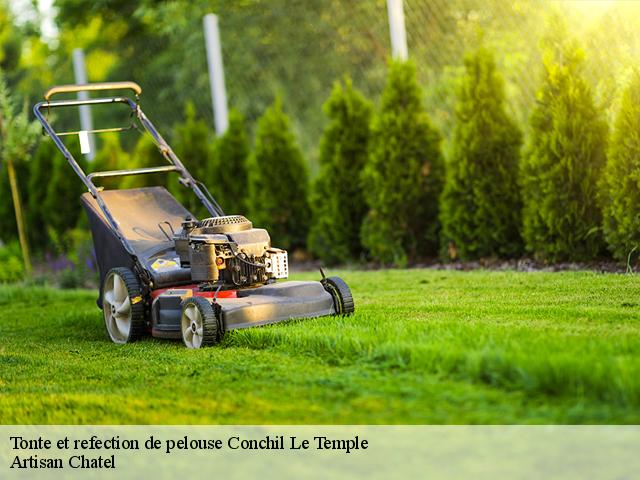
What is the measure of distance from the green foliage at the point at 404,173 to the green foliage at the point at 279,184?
1.58 m

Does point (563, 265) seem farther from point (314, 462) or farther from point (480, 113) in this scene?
point (314, 462)

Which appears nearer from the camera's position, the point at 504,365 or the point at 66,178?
the point at 504,365

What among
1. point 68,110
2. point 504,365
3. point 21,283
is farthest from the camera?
point 68,110

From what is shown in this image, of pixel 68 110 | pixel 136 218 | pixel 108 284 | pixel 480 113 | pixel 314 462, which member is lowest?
pixel 314 462

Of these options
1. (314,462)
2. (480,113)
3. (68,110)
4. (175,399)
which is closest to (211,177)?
(480,113)

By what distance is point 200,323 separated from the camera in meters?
5.71

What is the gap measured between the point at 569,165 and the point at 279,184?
4.09m


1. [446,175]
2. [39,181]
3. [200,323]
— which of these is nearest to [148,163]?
[39,181]

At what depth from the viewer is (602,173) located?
7938 millimetres

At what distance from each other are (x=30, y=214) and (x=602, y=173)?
10.0 metres

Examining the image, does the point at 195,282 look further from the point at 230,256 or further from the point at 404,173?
the point at 404,173

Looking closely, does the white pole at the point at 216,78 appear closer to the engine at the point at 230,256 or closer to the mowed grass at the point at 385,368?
the mowed grass at the point at 385,368

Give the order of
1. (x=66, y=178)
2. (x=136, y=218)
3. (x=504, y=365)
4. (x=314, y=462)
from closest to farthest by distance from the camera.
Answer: (x=314, y=462) < (x=504, y=365) < (x=136, y=218) < (x=66, y=178)

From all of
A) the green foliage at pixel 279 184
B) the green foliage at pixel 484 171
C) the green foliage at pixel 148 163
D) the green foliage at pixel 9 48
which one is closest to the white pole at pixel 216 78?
the green foliage at pixel 148 163
